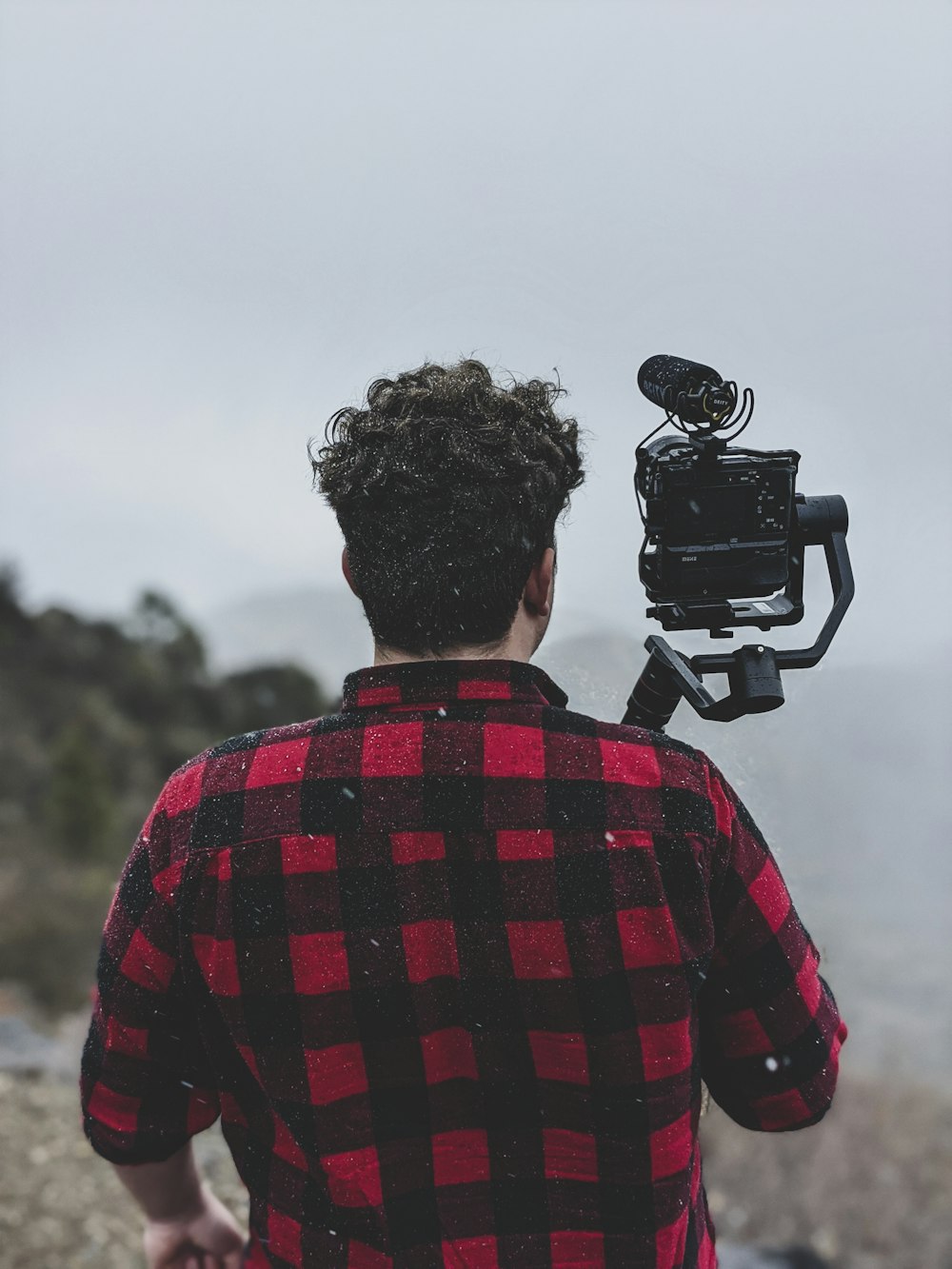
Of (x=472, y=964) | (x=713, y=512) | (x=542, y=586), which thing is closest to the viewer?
(x=472, y=964)

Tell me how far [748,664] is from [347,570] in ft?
1.85

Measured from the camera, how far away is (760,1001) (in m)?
1.12

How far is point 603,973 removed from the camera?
40.3 inches

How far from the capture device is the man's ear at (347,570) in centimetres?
116

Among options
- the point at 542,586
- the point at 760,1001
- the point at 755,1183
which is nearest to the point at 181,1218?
the point at 760,1001

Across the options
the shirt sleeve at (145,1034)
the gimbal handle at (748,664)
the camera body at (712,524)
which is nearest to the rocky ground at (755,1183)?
the shirt sleeve at (145,1034)

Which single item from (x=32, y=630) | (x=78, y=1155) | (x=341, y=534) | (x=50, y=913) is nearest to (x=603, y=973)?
(x=341, y=534)

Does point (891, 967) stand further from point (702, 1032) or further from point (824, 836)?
point (702, 1032)

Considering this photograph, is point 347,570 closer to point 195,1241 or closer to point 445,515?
point 445,515

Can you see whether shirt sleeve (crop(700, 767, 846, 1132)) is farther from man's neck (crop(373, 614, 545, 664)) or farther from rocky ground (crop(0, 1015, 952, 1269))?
rocky ground (crop(0, 1015, 952, 1269))

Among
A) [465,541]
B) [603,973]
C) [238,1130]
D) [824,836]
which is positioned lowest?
[824,836]

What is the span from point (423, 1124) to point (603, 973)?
308 millimetres

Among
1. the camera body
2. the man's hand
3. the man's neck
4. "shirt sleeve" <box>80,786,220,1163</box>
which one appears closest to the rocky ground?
the man's hand

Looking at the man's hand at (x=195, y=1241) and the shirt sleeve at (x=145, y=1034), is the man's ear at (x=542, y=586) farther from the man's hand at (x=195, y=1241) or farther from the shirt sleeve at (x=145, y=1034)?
the man's hand at (x=195, y=1241)
